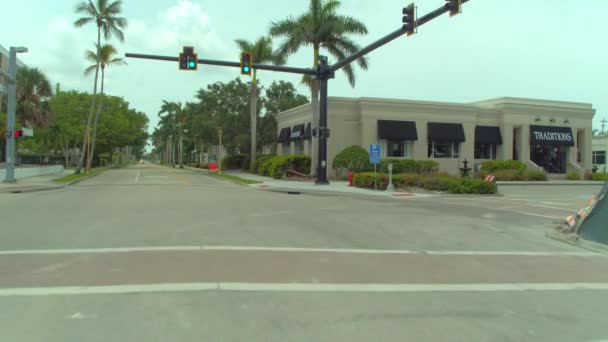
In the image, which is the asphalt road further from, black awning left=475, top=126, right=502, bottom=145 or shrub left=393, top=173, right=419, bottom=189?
black awning left=475, top=126, right=502, bottom=145

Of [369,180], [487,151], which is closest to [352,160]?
[369,180]

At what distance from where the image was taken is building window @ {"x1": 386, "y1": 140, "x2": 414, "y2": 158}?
3603 cm

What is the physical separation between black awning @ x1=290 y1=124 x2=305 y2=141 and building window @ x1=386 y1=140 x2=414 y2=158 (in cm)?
707

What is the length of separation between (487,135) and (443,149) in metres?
4.05

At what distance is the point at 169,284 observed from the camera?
6.10m

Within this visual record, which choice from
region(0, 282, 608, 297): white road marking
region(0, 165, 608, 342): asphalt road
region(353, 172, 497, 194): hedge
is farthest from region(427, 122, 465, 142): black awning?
region(0, 282, 608, 297): white road marking

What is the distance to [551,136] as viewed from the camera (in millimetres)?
39844

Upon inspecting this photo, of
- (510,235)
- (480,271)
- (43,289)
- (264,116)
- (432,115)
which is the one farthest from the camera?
(264,116)

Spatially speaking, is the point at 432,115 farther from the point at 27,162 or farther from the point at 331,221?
the point at 27,162

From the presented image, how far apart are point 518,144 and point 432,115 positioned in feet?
29.8

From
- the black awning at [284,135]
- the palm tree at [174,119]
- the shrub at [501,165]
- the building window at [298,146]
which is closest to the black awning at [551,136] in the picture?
the shrub at [501,165]

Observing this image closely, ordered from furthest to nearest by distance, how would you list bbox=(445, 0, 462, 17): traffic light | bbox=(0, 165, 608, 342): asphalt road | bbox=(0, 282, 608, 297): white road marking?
bbox=(445, 0, 462, 17): traffic light
bbox=(0, 282, 608, 297): white road marking
bbox=(0, 165, 608, 342): asphalt road

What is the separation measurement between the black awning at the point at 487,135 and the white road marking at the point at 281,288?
33040 millimetres

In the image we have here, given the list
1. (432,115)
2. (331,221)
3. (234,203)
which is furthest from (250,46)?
(331,221)
